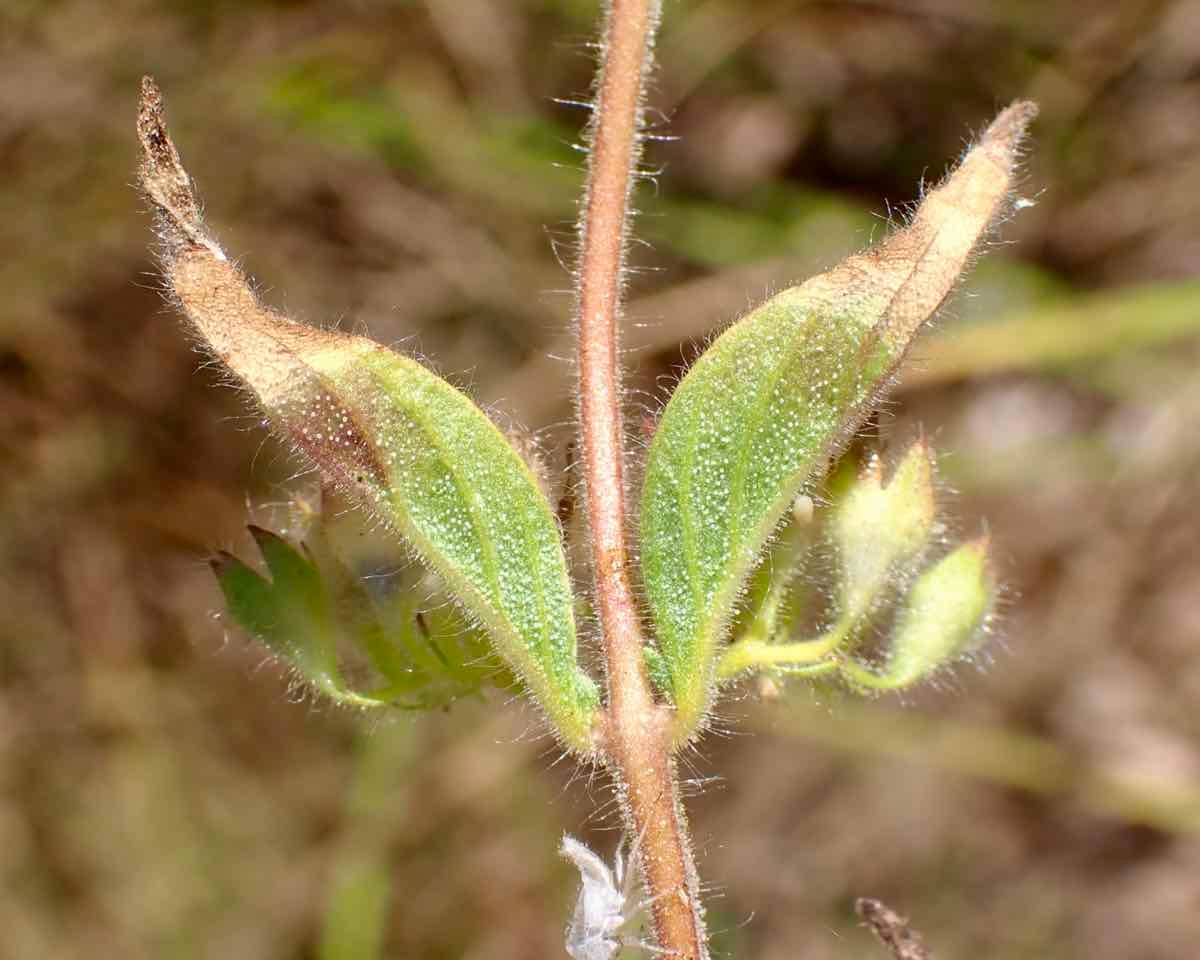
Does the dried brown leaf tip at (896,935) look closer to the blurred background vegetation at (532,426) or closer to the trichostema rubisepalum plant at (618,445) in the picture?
the trichostema rubisepalum plant at (618,445)

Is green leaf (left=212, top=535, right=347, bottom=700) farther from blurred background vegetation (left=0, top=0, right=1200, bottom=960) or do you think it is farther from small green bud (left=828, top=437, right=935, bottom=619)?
blurred background vegetation (left=0, top=0, right=1200, bottom=960)

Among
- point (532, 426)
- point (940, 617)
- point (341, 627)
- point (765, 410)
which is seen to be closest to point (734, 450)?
point (765, 410)

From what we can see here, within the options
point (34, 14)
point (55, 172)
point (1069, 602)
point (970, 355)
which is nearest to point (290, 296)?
point (55, 172)

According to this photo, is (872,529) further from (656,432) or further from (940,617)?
(656,432)

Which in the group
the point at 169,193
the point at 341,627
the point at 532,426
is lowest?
the point at 341,627

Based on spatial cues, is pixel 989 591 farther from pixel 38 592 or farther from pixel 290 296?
pixel 38 592

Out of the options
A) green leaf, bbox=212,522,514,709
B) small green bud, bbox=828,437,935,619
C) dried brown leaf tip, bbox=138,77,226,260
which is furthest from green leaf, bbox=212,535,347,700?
small green bud, bbox=828,437,935,619
